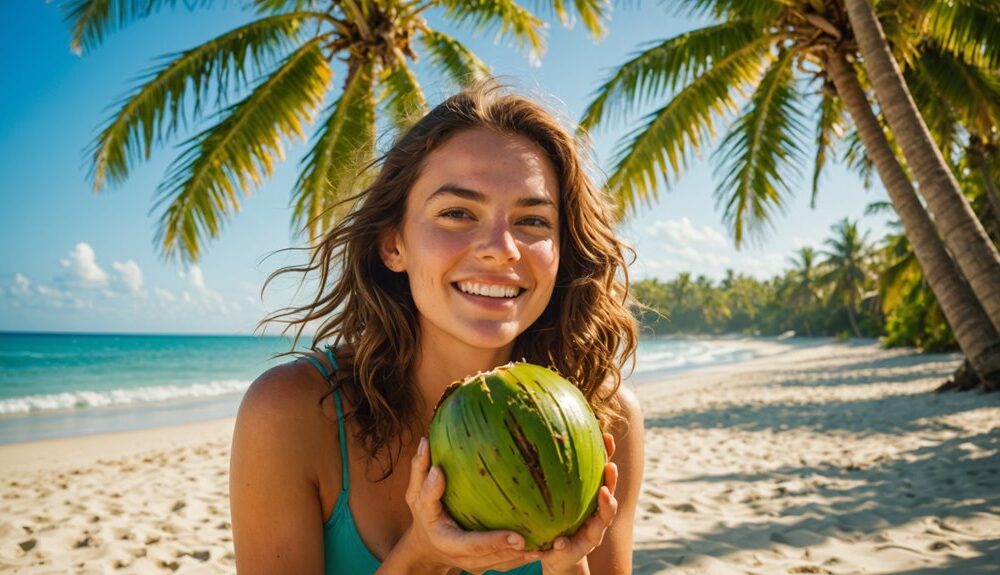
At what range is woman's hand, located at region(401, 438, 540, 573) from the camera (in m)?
1.04

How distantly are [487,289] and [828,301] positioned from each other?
5192 cm

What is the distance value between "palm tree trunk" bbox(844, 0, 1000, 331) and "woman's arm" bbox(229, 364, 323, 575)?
16.7 ft

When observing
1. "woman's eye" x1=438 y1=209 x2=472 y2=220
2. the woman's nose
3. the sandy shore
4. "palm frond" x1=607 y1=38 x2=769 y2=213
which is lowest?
the sandy shore

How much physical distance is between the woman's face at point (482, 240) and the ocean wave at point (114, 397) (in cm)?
1442

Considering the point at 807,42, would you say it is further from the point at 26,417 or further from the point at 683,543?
the point at 26,417

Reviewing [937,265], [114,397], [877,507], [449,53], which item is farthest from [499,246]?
[114,397]

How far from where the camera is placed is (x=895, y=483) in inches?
183

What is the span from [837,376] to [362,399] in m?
17.7

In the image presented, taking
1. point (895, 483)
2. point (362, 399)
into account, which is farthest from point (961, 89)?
point (362, 399)

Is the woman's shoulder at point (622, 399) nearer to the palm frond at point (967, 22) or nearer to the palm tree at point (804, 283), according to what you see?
the palm frond at point (967, 22)

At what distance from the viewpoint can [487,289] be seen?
4.73 ft

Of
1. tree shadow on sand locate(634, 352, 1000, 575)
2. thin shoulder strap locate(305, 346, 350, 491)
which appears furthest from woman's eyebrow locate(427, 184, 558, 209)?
tree shadow on sand locate(634, 352, 1000, 575)

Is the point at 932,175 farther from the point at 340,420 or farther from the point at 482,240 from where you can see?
the point at 340,420

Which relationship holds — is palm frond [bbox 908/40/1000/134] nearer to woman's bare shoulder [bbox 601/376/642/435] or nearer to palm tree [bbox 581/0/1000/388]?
palm tree [bbox 581/0/1000/388]
